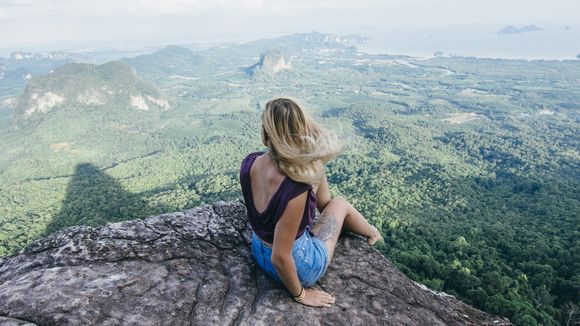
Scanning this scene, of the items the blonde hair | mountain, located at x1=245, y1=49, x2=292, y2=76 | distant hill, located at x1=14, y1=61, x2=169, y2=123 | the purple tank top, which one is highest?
the blonde hair

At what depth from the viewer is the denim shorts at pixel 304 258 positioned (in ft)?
11.6

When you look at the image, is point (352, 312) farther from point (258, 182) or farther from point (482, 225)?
point (482, 225)

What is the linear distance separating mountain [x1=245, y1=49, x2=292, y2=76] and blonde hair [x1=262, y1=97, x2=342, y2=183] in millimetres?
183120

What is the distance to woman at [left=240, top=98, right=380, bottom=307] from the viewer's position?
2.96 metres

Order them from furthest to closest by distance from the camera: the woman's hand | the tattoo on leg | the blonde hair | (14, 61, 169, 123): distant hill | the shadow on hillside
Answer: (14, 61, 169, 123): distant hill, the shadow on hillside, the tattoo on leg, the woman's hand, the blonde hair

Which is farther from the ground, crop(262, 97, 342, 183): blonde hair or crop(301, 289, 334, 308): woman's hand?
crop(262, 97, 342, 183): blonde hair

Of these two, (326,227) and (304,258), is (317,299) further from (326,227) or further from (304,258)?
(326,227)

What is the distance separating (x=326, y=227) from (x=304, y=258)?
2.24ft

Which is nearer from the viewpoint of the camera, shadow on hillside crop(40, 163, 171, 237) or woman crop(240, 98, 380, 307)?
woman crop(240, 98, 380, 307)

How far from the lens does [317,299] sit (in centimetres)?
357

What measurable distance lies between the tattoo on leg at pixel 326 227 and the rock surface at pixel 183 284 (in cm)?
44

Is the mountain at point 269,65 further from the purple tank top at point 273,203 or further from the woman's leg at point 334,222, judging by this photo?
the purple tank top at point 273,203

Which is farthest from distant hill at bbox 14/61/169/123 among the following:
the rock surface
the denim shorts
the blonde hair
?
the blonde hair

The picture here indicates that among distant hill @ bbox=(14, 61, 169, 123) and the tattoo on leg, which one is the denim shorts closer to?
the tattoo on leg
